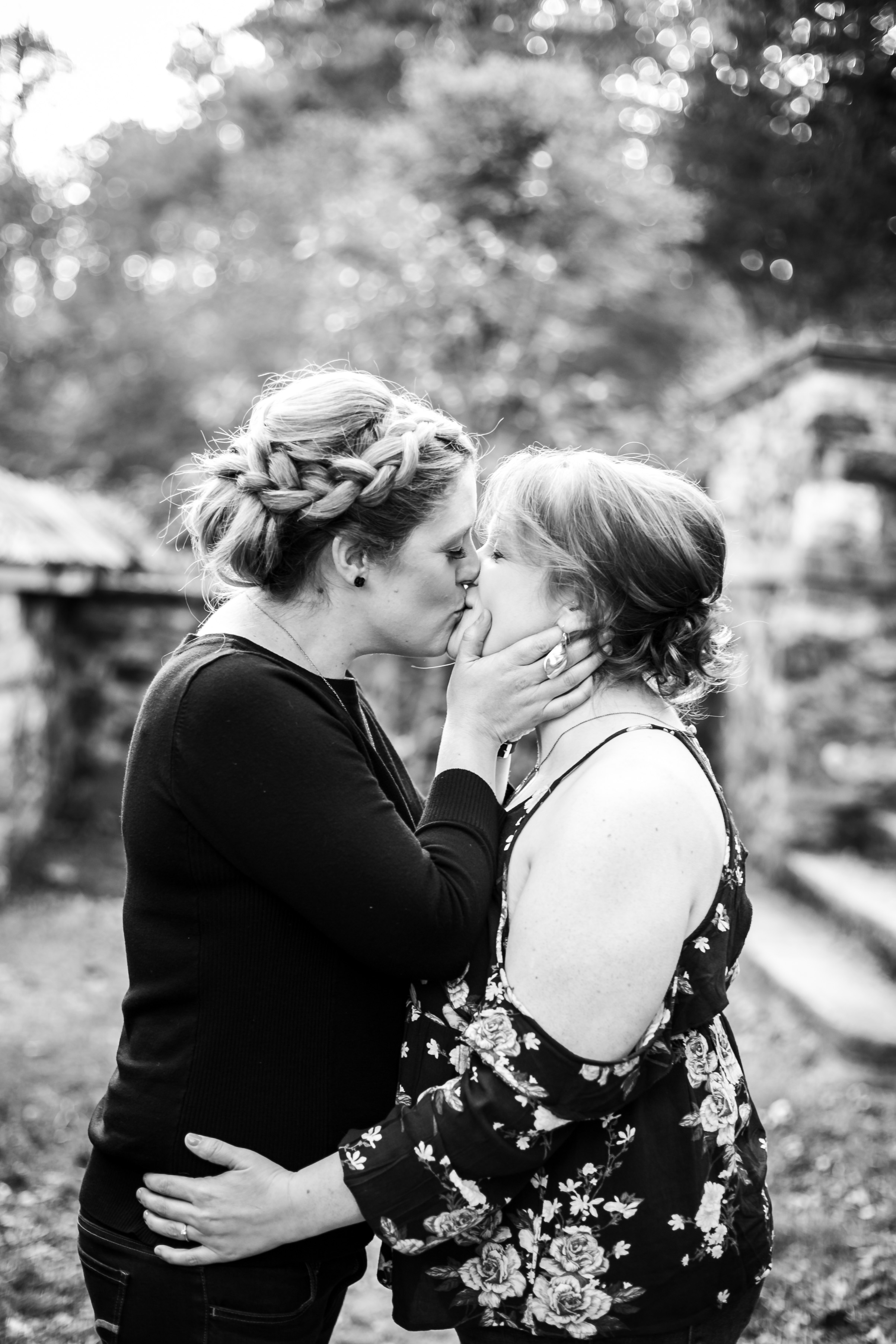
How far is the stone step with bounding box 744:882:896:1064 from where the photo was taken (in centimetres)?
382

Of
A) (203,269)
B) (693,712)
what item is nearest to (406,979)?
(693,712)

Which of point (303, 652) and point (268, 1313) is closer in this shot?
point (268, 1313)

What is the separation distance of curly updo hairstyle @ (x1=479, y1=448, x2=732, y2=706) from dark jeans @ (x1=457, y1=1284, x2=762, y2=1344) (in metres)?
0.88

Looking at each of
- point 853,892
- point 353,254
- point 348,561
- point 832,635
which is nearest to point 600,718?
point 348,561

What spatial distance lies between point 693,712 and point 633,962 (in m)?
0.63

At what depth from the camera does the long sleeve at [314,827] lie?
54.4 inches

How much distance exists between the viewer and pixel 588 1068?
4.51 feet

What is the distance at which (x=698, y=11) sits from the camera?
3266 millimetres

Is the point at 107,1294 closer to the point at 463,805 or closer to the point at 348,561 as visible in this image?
the point at 463,805

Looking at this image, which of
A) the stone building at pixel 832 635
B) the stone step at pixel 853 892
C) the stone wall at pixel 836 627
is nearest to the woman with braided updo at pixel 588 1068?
the stone step at pixel 853 892

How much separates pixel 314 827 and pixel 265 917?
0.18 metres

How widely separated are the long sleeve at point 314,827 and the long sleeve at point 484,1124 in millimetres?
139

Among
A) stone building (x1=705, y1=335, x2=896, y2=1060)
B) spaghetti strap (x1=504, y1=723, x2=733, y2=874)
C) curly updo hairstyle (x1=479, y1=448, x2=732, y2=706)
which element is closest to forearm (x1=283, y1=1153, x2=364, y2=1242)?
spaghetti strap (x1=504, y1=723, x2=733, y2=874)

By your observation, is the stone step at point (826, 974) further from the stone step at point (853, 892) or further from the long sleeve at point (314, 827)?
the long sleeve at point (314, 827)
